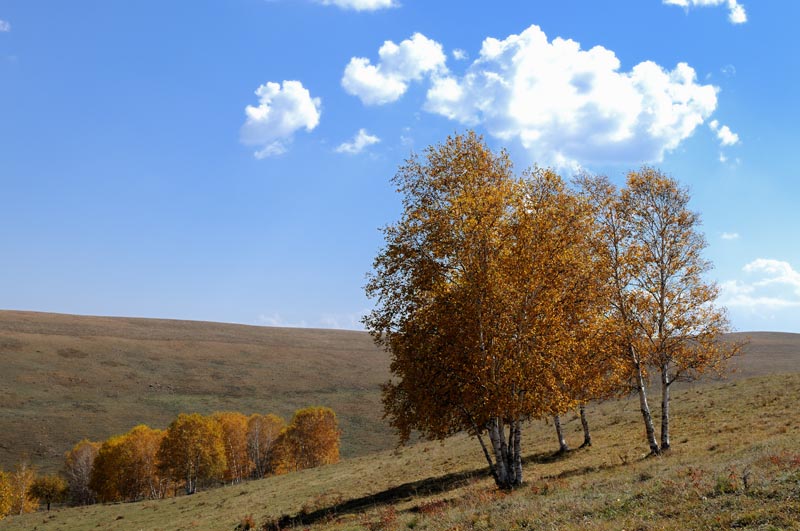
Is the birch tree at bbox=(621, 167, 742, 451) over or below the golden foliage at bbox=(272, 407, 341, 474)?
over

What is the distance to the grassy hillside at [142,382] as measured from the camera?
11938 centimetres

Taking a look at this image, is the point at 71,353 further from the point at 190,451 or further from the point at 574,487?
the point at 574,487

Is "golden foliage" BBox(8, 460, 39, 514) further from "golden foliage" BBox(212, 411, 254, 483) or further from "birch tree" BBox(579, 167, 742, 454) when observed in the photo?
"birch tree" BBox(579, 167, 742, 454)

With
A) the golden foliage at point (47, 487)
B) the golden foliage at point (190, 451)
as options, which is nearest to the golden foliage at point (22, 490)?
the golden foliage at point (47, 487)

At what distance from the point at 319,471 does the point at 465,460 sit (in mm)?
20004

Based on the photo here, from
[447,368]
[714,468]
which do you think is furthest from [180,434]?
[714,468]

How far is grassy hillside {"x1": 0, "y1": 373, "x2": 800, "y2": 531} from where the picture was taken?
A: 13.9 m

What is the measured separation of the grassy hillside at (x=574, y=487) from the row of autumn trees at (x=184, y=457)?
107ft

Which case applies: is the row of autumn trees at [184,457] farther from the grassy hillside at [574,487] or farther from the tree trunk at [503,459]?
the tree trunk at [503,459]


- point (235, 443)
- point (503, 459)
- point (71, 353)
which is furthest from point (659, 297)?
point (71, 353)

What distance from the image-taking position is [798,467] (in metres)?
15.1

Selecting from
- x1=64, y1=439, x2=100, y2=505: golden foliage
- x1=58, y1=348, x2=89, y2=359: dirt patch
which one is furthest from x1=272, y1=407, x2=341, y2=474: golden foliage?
x1=58, y1=348, x2=89, y2=359: dirt patch

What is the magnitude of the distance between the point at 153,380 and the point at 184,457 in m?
69.0

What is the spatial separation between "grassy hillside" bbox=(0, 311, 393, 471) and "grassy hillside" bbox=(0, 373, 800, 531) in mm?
71216
